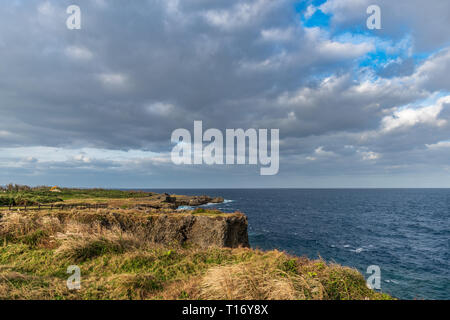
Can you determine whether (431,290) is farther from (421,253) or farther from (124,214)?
(124,214)

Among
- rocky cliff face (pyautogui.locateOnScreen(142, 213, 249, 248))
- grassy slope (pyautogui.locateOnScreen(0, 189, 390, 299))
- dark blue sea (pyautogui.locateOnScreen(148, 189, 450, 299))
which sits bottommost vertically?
dark blue sea (pyautogui.locateOnScreen(148, 189, 450, 299))

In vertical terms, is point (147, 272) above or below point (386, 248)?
above

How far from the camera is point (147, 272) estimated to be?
831 centimetres

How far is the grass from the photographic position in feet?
20.9

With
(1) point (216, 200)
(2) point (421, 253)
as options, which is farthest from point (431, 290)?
(1) point (216, 200)

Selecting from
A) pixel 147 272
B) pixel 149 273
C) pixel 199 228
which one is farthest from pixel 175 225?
pixel 149 273

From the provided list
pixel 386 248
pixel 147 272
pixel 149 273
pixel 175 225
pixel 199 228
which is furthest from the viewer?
pixel 386 248

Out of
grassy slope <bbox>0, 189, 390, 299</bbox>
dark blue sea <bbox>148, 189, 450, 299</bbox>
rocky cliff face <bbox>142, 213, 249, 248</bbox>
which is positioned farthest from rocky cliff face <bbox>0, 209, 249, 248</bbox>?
grassy slope <bbox>0, 189, 390, 299</bbox>

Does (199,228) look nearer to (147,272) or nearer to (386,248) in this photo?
(147,272)

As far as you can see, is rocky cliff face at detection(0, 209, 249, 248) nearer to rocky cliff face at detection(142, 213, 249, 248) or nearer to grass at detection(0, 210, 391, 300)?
rocky cliff face at detection(142, 213, 249, 248)

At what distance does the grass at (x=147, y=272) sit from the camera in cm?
636

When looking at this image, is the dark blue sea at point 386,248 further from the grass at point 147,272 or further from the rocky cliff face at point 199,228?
the grass at point 147,272

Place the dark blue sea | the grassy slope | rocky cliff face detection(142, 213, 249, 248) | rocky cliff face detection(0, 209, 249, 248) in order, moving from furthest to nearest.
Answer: rocky cliff face detection(142, 213, 249, 248) → the dark blue sea → rocky cliff face detection(0, 209, 249, 248) → the grassy slope
